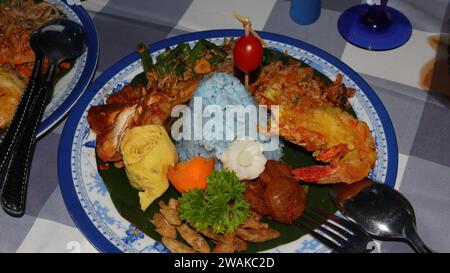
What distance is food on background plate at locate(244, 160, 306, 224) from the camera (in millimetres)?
1993

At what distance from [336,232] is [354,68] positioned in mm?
1059

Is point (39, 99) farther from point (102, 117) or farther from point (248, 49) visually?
point (248, 49)

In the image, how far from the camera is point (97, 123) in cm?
233

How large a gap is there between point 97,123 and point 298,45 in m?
1.12

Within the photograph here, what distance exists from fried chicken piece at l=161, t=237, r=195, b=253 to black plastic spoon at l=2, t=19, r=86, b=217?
623 mm

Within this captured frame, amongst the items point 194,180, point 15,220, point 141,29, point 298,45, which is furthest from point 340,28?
point 15,220

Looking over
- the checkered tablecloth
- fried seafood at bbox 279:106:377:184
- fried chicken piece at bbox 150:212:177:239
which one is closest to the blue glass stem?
the checkered tablecloth

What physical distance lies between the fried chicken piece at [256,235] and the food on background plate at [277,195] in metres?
0.07

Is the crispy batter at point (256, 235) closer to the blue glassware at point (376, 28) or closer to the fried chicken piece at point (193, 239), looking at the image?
the fried chicken piece at point (193, 239)

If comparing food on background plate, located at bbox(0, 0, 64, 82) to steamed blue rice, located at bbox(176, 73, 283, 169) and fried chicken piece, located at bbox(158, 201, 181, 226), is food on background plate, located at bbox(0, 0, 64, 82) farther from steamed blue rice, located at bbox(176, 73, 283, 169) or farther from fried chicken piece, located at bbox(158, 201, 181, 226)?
fried chicken piece, located at bbox(158, 201, 181, 226)

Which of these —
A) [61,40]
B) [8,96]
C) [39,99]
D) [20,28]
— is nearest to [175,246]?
[39,99]

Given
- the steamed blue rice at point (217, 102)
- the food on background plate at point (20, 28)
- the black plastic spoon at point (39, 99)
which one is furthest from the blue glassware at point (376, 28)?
the food on background plate at point (20, 28)

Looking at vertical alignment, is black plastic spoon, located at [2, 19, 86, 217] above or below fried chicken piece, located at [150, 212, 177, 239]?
above
